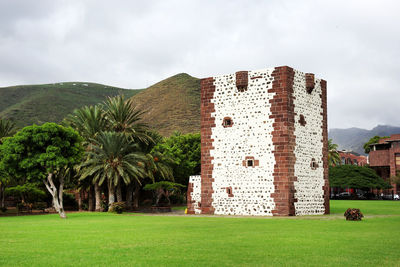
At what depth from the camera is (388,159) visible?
65000mm

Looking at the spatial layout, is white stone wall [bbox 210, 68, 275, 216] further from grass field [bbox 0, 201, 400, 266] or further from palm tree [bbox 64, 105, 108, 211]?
palm tree [bbox 64, 105, 108, 211]

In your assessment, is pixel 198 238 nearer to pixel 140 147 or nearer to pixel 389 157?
pixel 140 147

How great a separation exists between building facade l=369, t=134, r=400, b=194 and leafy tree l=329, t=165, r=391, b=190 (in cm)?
515

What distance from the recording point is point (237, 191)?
85.3 feet

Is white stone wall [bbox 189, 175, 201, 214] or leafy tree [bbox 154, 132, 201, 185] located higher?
leafy tree [bbox 154, 132, 201, 185]

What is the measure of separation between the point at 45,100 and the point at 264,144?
10538 cm

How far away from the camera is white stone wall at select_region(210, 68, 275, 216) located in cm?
2525

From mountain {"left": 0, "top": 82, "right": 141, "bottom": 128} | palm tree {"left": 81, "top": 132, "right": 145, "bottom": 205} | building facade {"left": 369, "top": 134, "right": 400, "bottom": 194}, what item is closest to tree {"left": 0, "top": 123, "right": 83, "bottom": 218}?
palm tree {"left": 81, "top": 132, "right": 145, "bottom": 205}

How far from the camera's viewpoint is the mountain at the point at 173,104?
339 feet

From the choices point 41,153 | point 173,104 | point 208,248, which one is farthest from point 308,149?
point 173,104

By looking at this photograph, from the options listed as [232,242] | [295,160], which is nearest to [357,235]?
[232,242]

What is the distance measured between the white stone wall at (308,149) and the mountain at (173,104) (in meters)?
70.3

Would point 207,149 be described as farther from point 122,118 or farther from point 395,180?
point 395,180

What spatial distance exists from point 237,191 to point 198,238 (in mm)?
13272
